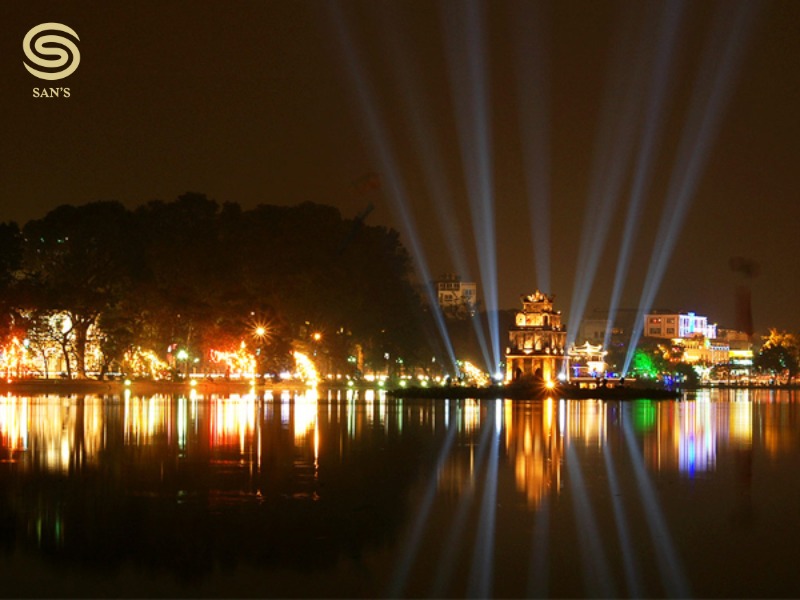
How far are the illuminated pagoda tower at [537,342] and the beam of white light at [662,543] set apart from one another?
11112 centimetres

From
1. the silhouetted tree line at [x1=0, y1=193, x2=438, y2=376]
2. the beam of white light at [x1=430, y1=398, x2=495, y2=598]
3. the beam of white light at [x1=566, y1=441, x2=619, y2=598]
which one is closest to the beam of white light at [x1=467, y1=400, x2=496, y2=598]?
the beam of white light at [x1=430, y1=398, x2=495, y2=598]

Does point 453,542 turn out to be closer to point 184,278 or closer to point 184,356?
point 184,278

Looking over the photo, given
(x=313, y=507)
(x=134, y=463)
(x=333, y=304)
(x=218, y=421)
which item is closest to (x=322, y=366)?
(x=333, y=304)

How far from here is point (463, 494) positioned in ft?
70.3

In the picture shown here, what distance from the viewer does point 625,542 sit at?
16719mm

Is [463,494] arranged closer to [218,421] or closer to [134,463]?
[134,463]

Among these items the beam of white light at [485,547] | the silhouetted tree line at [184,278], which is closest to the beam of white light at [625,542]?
the beam of white light at [485,547]

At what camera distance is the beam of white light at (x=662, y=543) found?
14.0 meters

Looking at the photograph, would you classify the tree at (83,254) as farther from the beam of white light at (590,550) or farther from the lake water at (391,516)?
the beam of white light at (590,550)

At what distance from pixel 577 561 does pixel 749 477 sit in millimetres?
11023

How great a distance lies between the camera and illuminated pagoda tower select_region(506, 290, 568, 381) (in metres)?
138

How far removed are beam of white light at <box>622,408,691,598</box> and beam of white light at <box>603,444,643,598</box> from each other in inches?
12.5

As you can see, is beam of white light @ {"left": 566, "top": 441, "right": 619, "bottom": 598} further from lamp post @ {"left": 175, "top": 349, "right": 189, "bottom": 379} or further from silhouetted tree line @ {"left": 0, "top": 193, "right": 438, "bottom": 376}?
lamp post @ {"left": 175, "top": 349, "right": 189, "bottom": 379}

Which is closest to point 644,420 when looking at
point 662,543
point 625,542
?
point 662,543
